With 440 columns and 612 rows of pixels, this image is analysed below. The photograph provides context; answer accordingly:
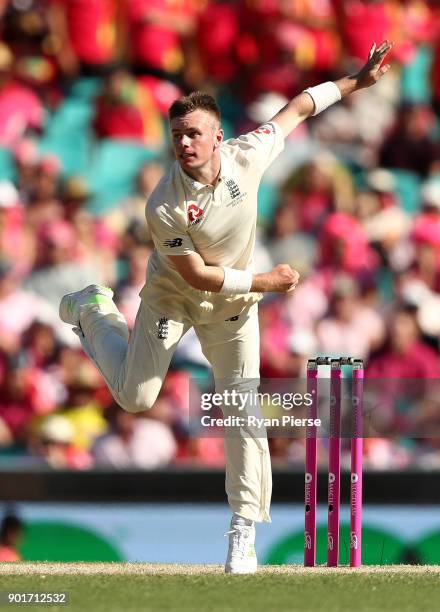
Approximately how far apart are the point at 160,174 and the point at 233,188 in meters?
4.23

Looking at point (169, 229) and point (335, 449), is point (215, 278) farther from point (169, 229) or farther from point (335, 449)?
point (335, 449)

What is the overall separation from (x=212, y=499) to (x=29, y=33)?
4317 mm

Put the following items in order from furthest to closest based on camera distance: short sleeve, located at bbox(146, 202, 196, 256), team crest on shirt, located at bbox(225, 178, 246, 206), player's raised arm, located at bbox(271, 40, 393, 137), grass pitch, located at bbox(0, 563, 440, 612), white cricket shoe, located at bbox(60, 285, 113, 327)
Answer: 1. white cricket shoe, located at bbox(60, 285, 113, 327)
2. player's raised arm, located at bbox(271, 40, 393, 137)
3. team crest on shirt, located at bbox(225, 178, 246, 206)
4. short sleeve, located at bbox(146, 202, 196, 256)
5. grass pitch, located at bbox(0, 563, 440, 612)

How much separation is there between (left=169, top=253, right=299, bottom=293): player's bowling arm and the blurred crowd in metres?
2.41

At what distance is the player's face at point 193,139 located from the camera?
5473mm

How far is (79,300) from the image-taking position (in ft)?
20.9

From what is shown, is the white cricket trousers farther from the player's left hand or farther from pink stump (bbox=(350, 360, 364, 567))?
the player's left hand

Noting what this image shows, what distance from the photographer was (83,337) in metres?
6.29

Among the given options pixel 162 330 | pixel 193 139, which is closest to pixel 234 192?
pixel 193 139

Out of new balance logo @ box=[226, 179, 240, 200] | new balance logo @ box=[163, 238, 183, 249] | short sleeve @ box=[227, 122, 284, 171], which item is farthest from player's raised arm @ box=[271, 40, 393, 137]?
new balance logo @ box=[163, 238, 183, 249]

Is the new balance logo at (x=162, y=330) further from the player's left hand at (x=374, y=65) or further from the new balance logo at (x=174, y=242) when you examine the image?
the player's left hand at (x=374, y=65)

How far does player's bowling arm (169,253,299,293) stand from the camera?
5.48 m

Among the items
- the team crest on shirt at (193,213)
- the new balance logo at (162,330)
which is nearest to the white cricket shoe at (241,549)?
the new balance logo at (162,330)

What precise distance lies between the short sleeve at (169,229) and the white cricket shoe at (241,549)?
46.7 inches
